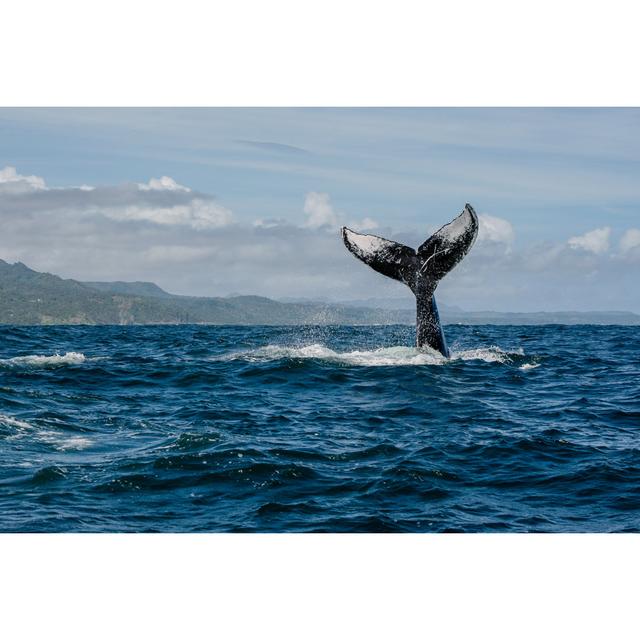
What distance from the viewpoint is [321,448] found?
11.5 m

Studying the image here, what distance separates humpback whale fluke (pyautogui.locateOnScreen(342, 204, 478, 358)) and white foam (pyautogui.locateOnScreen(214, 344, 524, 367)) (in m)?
1.21

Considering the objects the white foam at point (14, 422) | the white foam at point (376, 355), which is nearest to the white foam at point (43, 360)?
the white foam at point (376, 355)

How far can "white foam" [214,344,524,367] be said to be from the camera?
64.0 ft

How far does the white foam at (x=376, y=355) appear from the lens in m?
19.5

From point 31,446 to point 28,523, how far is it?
11.5 feet

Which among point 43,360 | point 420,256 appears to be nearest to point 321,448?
point 420,256

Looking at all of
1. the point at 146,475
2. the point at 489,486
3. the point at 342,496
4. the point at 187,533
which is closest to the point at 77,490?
the point at 146,475

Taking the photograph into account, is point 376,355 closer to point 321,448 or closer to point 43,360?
point 43,360

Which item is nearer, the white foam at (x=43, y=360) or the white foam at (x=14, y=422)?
the white foam at (x=14, y=422)

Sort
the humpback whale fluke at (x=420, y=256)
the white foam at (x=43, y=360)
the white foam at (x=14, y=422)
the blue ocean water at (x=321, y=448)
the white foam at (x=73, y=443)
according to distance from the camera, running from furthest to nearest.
Answer: the white foam at (x=43, y=360) → the humpback whale fluke at (x=420, y=256) → the white foam at (x=14, y=422) → the white foam at (x=73, y=443) → the blue ocean water at (x=321, y=448)

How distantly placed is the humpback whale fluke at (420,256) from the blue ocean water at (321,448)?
1.74 m

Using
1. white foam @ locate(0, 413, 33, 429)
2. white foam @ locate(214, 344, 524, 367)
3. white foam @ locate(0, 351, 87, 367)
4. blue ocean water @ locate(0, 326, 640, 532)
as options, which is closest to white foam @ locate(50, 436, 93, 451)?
blue ocean water @ locate(0, 326, 640, 532)

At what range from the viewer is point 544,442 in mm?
12102

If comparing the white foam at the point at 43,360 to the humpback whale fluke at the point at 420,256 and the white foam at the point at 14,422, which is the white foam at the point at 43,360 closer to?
the white foam at the point at 14,422
